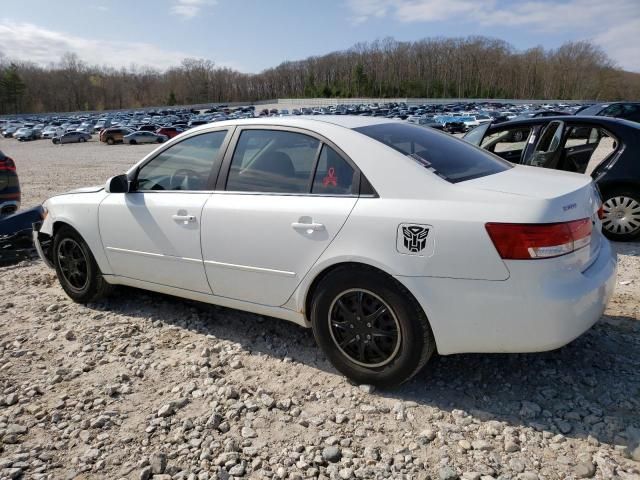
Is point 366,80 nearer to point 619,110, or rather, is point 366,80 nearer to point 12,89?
point 12,89

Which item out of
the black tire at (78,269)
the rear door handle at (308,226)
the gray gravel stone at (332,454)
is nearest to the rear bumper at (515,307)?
the rear door handle at (308,226)

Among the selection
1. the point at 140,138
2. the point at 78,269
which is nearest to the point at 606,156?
the point at 78,269

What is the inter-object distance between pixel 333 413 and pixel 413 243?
1.07m

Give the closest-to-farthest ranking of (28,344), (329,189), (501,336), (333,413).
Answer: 1. (501,336)
2. (333,413)
3. (329,189)
4. (28,344)

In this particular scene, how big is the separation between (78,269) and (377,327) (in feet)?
9.91

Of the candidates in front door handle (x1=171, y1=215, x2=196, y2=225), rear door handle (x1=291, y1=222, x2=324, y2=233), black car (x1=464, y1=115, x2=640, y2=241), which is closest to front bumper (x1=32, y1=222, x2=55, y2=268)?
front door handle (x1=171, y1=215, x2=196, y2=225)

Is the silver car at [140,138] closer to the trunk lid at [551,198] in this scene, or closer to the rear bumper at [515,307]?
the trunk lid at [551,198]

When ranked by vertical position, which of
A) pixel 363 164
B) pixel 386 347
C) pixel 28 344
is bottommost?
pixel 28 344

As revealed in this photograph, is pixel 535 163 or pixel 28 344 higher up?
pixel 535 163

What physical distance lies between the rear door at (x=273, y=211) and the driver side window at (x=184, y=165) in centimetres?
20

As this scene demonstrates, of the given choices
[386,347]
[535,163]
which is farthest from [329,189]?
[535,163]

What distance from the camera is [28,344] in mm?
3912

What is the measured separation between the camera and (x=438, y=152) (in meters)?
3.22

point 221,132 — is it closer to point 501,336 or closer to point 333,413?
point 333,413
